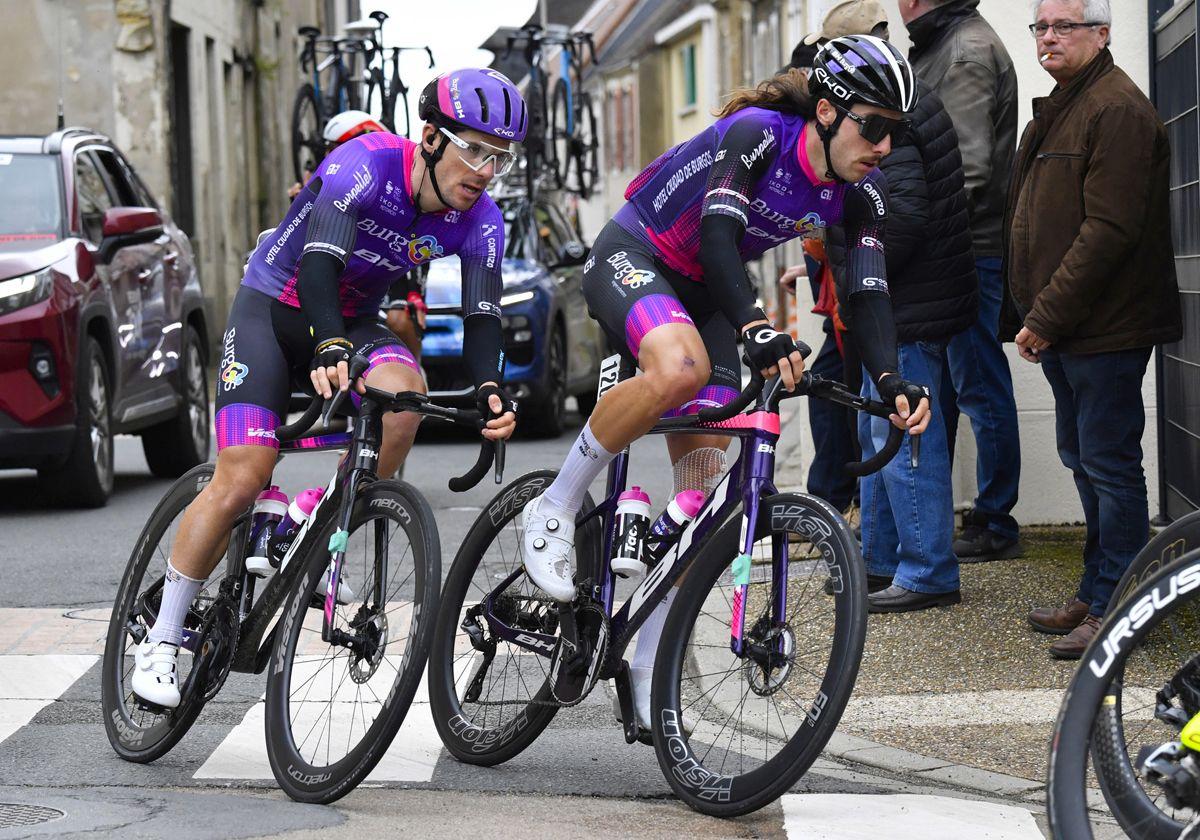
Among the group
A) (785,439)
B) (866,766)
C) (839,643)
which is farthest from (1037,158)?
(785,439)

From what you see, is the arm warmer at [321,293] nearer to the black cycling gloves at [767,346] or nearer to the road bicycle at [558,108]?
the black cycling gloves at [767,346]

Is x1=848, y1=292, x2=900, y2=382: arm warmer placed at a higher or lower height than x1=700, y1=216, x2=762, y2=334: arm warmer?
lower

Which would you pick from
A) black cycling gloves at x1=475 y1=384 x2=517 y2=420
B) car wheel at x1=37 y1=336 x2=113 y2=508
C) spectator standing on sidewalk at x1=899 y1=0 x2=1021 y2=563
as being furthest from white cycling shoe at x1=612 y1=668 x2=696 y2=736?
car wheel at x1=37 y1=336 x2=113 y2=508

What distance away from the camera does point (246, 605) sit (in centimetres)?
548

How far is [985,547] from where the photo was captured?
27.3 ft

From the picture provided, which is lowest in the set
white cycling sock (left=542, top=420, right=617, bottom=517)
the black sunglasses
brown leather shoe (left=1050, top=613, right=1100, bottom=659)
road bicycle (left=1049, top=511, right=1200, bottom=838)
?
brown leather shoe (left=1050, top=613, right=1100, bottom=659)

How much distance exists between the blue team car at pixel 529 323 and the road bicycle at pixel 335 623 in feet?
28.9

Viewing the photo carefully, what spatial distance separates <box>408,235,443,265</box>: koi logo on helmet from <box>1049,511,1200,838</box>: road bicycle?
244cm

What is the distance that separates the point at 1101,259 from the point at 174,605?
10.1ft

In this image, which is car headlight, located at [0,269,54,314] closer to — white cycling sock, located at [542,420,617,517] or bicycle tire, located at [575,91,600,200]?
white cycling sock, located at [542,420,617,517]

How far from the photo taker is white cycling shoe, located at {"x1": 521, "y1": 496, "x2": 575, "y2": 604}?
5203 mm

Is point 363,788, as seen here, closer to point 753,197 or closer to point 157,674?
point 157,674

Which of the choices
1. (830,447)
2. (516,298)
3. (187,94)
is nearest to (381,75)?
(516,298)

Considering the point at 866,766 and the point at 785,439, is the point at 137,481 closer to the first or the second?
the point at 785,439
